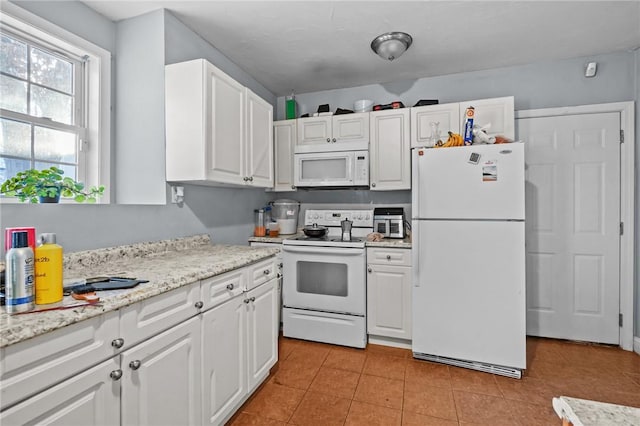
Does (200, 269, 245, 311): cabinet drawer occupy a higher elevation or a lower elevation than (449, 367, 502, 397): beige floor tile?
higher

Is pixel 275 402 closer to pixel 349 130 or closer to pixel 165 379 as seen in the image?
pixel 165 379

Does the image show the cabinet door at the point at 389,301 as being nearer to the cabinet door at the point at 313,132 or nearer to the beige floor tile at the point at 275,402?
the beige floor tile at the point at 275,402

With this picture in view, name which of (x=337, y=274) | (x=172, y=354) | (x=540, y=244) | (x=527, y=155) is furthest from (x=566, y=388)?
(x=172, y=354)

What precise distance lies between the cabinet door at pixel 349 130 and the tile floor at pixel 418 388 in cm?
190

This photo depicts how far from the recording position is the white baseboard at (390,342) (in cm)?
259

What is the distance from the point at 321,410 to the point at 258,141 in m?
1.94

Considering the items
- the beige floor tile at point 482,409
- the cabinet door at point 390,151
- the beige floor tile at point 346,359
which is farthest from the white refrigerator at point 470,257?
the cabinet door at point 390,151

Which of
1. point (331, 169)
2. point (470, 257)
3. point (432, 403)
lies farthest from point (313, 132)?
point (432, 403)

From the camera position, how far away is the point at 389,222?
294 centimetres

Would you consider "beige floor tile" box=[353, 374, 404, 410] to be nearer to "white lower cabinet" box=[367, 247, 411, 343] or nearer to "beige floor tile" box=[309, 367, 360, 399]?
"beige floor tile" box=[309, 367, 360, 399]

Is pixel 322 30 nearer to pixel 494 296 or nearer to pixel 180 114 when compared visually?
pixel 180 114

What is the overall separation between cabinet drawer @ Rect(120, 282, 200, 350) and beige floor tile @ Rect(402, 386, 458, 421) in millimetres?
1419

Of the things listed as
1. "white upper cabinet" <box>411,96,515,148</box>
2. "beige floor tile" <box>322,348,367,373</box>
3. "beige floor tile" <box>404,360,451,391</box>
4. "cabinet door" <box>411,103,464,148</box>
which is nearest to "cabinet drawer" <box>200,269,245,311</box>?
"beige floor tile" <box>322,348,367,373</box>

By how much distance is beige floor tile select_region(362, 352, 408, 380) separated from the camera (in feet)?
7.19
